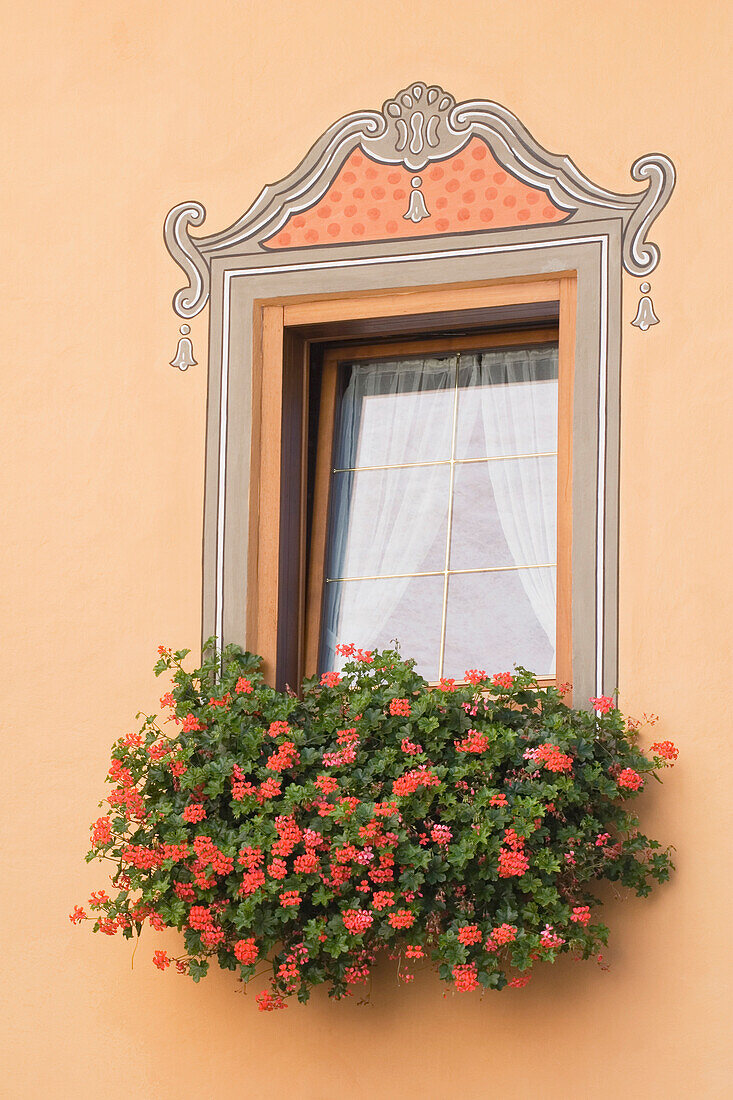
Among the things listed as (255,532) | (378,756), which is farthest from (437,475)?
(378,756)

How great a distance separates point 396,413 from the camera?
239 inches

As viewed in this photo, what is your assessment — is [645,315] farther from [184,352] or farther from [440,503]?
[184,352]

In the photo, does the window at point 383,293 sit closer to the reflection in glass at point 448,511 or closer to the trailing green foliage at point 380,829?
the reflection in glass at point 448,511

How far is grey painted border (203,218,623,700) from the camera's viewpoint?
540cm

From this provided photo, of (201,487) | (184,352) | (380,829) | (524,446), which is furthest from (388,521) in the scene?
(380,829)

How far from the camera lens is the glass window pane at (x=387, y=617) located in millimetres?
5816

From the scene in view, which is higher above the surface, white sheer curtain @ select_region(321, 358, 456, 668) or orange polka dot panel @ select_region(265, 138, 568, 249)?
orange polka dot panel @ select_region(265, 138, 568, 249)

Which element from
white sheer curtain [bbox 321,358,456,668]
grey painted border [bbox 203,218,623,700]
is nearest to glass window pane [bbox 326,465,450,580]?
white sheer curtain [bbox 321,358,456,668]

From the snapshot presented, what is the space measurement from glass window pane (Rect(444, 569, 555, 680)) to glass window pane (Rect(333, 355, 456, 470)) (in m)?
0.47

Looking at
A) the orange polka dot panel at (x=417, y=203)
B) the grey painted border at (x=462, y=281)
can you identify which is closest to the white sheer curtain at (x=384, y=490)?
the grey painted border at (x=462, y=281)

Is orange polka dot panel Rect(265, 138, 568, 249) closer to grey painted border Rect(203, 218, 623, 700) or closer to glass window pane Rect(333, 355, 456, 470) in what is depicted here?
grey painted border Rect(203, 218, 623, 700)

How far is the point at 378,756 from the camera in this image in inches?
203

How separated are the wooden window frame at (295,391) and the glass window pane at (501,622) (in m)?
0.32

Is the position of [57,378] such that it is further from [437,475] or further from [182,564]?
[437,475]
